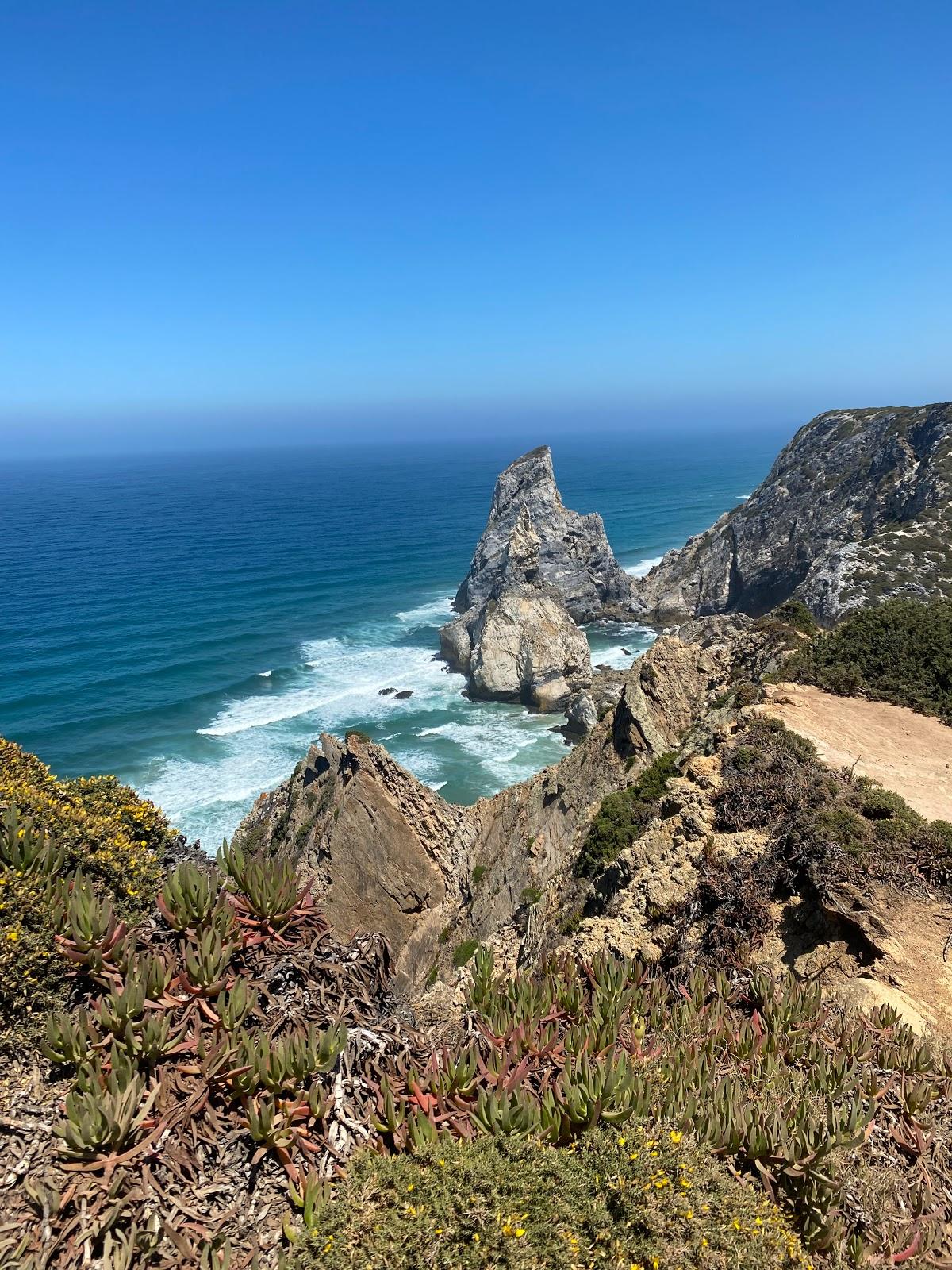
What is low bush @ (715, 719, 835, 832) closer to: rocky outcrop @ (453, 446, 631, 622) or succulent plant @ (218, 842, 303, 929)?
succulent plant @ (218, 842, 303, 929)

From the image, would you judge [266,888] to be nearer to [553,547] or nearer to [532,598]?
[532,598]

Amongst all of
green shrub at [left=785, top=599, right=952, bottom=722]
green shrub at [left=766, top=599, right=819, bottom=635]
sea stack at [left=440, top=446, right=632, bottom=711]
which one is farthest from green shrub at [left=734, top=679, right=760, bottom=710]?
sea stack at [left=440, top=446, right=632, bottom=711]

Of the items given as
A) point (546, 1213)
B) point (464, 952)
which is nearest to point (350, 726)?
point (464, 952)

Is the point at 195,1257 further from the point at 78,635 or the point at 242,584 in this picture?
the point at 242,584

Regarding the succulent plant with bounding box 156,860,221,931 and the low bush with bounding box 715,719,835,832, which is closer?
the succulent plant with bounding box 156,860,221,931

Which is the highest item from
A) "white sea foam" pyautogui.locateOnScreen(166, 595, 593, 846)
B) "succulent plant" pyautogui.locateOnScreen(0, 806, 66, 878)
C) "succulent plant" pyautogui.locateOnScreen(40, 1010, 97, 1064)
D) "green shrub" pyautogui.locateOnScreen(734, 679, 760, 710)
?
"succulent plant" pyautogui.locateOnScreen(0, 806, 66, 878)

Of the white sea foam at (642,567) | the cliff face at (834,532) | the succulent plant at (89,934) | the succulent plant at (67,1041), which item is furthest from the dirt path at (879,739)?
the white sea foam at (642,567)

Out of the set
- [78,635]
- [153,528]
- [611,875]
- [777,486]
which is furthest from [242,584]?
[611,875]
